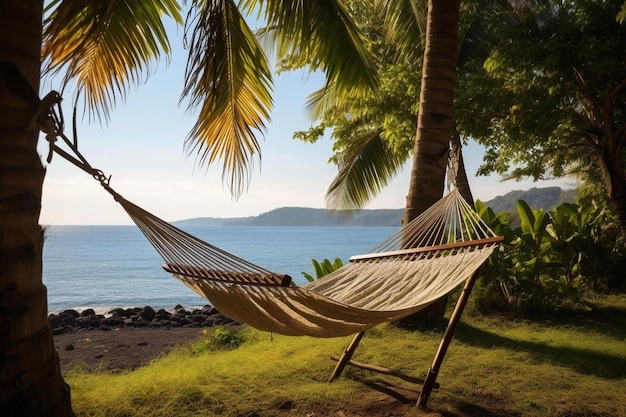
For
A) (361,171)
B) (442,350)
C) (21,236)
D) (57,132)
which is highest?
(361,171)

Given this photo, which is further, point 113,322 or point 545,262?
point 113,322

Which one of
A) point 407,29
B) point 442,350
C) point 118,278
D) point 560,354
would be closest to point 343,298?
point 442,350

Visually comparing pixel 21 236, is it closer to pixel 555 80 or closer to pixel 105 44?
pixel 105 44

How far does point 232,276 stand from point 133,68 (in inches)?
86.9

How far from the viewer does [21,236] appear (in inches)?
56.1

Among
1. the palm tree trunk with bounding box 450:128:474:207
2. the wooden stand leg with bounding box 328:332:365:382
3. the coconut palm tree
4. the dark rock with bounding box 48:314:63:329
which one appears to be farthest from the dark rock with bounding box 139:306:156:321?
the wooden stand leg with bounding box 328:332:365:382

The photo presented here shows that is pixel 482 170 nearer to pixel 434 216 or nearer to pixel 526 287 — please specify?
pixel 526 287

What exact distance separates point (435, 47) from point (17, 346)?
Result: 3024mm

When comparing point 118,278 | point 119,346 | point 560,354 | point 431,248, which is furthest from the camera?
point 118,278

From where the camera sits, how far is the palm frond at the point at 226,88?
10.1 feet

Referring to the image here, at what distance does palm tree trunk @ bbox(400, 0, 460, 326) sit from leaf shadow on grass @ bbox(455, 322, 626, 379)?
93cm

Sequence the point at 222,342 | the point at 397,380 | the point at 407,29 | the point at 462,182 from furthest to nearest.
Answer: the point at 462,182
the point at 407,29
the point at 222,342
the point at 397,380

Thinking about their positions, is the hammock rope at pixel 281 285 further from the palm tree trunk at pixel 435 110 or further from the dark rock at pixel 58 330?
the dark rock at pixel 58 330

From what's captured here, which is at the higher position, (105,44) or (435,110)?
(105,44)
